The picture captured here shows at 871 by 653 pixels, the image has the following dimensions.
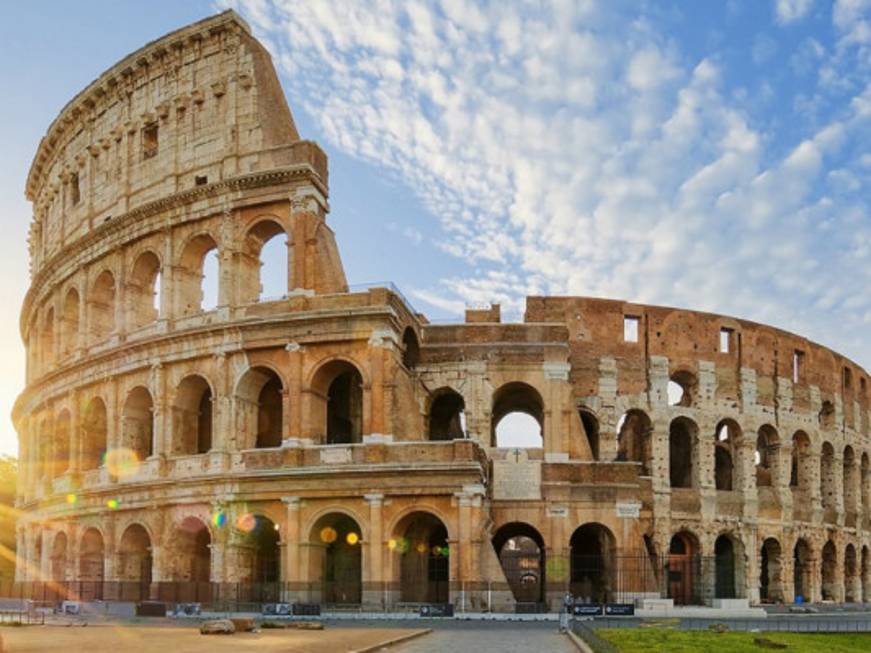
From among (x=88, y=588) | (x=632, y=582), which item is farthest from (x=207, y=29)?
(x=632, y=582)

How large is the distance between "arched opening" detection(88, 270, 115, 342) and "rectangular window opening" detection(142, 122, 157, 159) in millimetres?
4328

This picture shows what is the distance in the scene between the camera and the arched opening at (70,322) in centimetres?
3716

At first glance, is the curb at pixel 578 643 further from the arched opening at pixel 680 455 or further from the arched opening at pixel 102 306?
the arched opening at pixel 102 306

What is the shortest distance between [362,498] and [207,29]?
16280 millimetres

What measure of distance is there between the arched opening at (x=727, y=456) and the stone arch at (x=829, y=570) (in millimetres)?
4995

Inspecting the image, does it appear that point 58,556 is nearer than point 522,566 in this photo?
Yes

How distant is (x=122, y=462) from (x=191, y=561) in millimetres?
4087

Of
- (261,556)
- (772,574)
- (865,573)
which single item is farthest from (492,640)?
(865,573)

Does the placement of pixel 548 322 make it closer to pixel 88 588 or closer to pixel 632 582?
pixel 632 582

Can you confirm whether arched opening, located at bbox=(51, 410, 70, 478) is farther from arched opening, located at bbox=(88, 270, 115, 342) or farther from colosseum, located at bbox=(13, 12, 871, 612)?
arched opening, located at bbox=(88, 270, 115, 342)

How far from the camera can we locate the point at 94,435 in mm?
35250

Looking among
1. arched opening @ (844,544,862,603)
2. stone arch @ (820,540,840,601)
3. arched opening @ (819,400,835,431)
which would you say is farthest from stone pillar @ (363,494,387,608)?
arched opening @ (844,544,862,603)

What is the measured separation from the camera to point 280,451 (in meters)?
29.1

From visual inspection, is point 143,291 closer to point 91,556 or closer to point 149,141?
point 149,141
